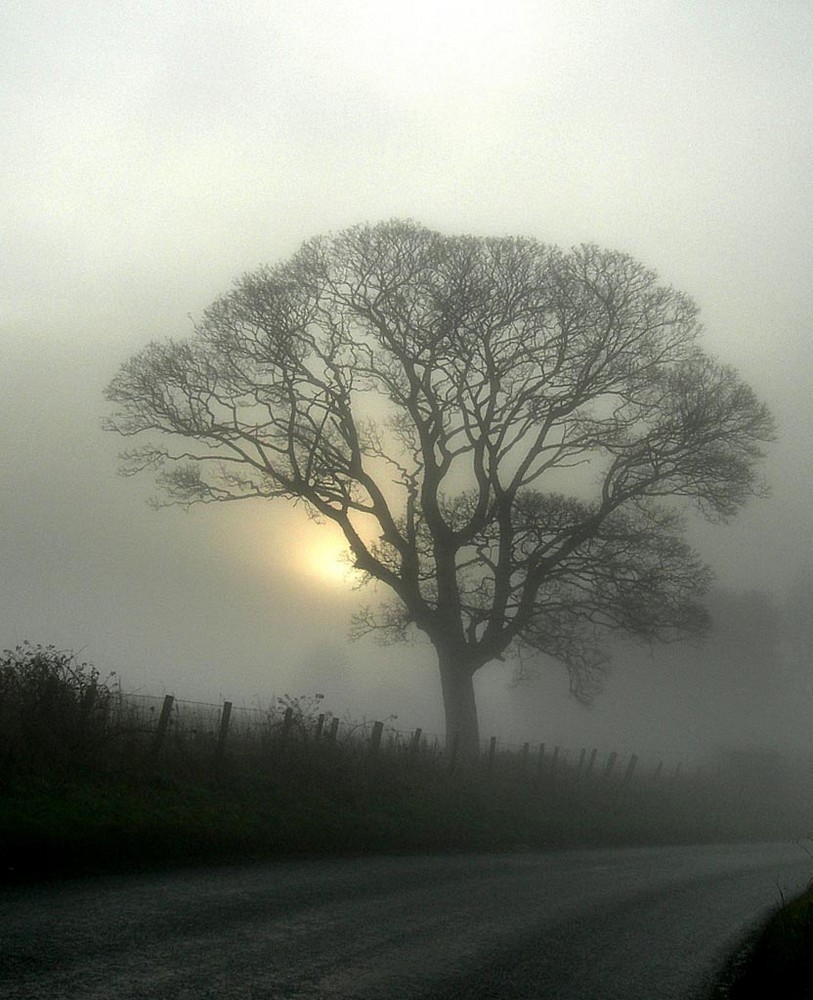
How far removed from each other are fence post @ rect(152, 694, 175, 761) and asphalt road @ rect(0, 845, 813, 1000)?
10.5 ft

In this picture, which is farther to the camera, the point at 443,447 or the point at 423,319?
the point at 443,447

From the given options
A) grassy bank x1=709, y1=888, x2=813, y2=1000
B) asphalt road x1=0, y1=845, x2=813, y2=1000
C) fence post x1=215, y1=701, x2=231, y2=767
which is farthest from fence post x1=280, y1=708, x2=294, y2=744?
grassy bank x1=709, y1=888, x2=813, y2=1000

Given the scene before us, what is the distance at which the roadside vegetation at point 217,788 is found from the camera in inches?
461

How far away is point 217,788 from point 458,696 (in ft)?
44.0

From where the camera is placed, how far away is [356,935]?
8883 millimetres

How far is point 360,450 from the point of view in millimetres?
27891

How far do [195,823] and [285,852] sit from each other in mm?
1532

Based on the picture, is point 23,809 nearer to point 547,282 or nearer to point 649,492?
point 547,282

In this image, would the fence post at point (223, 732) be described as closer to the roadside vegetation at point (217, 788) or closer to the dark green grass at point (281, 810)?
the roadside vegetation at point (217, 788)

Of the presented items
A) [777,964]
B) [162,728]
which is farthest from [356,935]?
[162,728]

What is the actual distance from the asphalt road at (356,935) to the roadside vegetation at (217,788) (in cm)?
102

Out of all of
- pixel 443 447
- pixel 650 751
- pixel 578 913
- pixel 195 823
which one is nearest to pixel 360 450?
Answer: pixel 443 447

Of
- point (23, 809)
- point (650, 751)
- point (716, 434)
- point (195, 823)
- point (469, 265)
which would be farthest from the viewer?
point (650, 751)

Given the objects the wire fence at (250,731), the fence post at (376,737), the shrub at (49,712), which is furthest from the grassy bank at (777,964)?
the fence post at (376,737)
